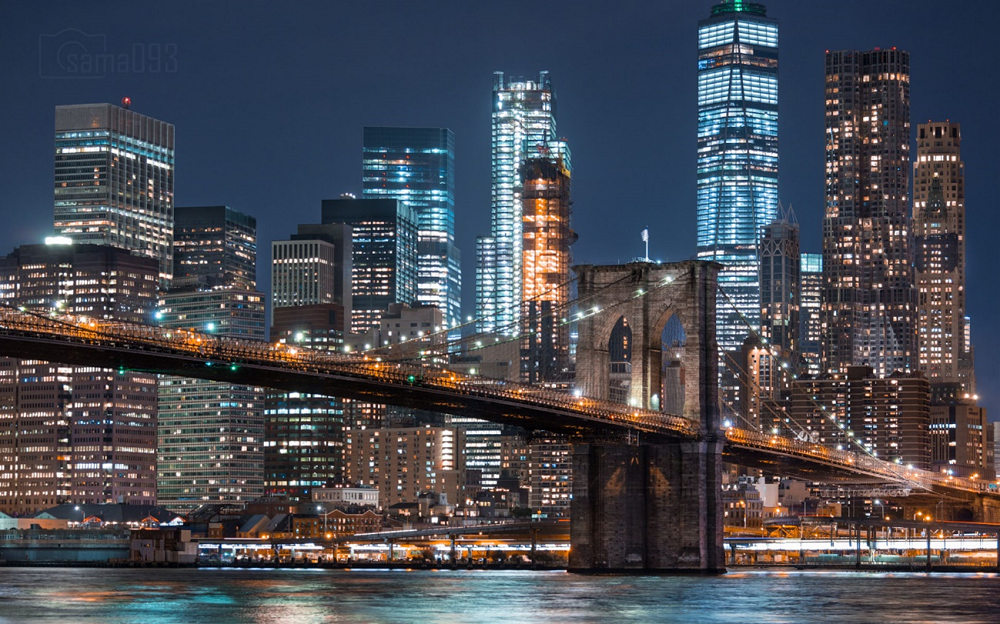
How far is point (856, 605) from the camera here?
2813 inches

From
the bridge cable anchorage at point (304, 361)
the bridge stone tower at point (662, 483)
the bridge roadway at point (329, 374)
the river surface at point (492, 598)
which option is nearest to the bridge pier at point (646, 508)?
the bridge stone tower at point (662, 483)

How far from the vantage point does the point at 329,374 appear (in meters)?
76.8

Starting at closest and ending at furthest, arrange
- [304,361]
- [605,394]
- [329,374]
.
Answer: [304,361]
[329,374]
[605,394]

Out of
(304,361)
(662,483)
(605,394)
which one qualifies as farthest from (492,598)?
(605,394)

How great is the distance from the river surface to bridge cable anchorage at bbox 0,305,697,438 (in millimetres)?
7698

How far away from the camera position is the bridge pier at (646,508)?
289 feet

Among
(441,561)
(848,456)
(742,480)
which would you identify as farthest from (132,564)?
(742,480)

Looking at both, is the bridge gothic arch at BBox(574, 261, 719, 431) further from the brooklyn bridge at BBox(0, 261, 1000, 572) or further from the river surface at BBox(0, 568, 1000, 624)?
the river surface at BBox(0, 568, 1000, 624)

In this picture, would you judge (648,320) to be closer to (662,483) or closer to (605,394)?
(605,394)

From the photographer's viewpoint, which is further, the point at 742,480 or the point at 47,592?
the point at 742,480

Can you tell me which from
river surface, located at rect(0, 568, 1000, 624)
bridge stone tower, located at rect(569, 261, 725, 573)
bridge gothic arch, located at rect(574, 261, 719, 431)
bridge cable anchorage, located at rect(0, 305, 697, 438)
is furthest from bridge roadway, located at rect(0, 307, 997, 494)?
river surface, located at rect(0, 568, 1000, 624)

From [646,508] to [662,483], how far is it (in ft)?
4.79

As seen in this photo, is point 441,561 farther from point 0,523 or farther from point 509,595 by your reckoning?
point 0,523

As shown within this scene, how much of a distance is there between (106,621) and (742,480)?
459 ft
